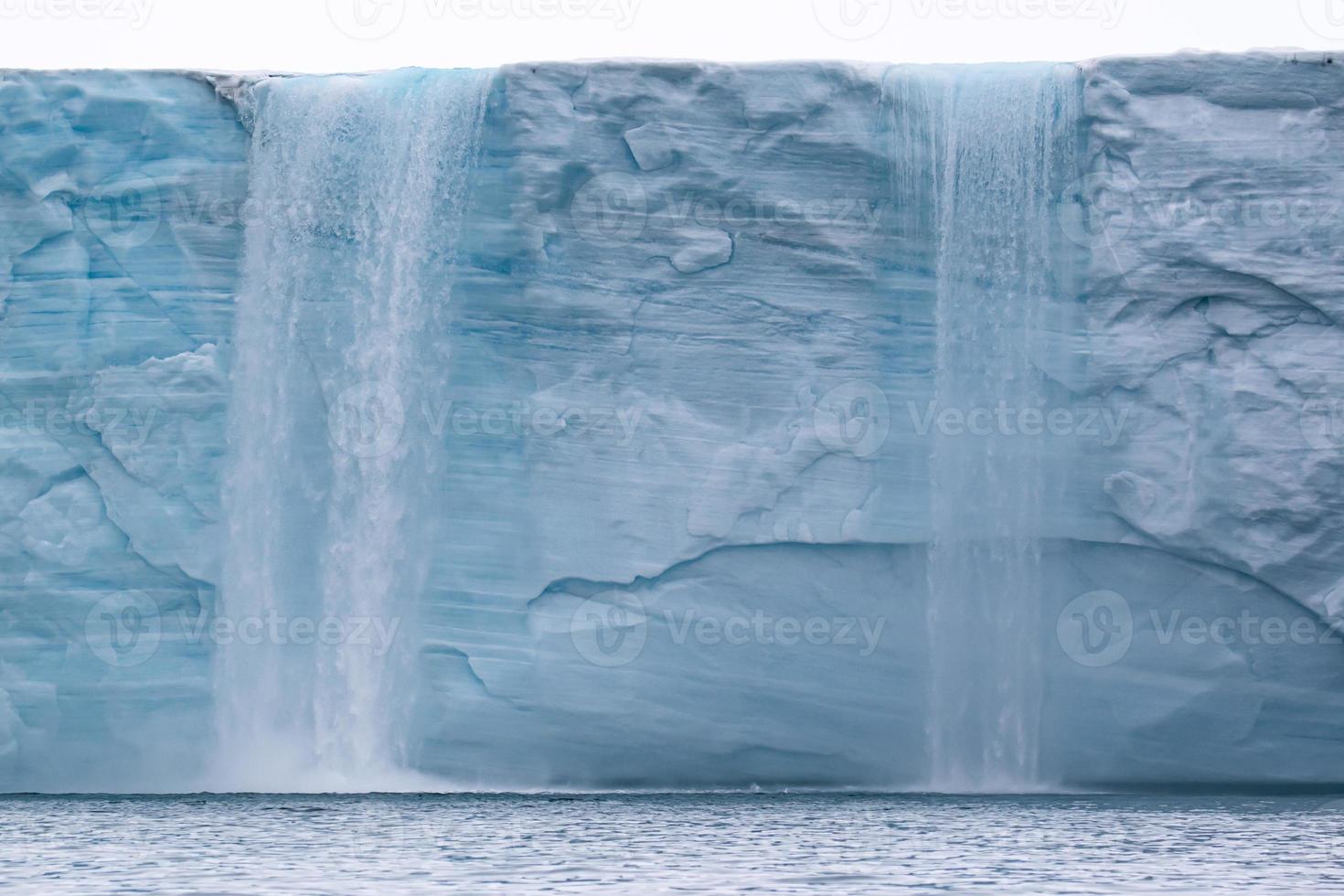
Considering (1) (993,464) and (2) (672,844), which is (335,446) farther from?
(2) (672,844)

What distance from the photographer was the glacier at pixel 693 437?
11.5 m

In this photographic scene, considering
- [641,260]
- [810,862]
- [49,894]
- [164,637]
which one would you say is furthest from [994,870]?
[164,637]

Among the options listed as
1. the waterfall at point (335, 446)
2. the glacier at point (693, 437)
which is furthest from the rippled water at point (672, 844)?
the waterfall at point (335, 446)

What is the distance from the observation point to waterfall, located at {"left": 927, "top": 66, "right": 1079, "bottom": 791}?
11.7 metres

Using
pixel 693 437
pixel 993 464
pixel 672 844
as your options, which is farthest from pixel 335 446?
pixel 672 844

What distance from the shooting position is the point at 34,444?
39.4 feet

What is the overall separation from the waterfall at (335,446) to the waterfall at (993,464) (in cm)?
307

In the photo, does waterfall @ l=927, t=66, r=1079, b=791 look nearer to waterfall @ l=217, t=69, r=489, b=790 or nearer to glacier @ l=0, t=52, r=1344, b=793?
glacier @ l=0, t=52, r=1344, b=793

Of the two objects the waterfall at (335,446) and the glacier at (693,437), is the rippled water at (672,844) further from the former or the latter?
the waterfall at (335,446)

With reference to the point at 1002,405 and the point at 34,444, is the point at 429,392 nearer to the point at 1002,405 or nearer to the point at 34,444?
the point at 34,444

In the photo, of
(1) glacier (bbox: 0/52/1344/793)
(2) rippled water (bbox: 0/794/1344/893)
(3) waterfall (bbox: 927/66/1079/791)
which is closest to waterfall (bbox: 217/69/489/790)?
(1) glacier (bbox: 0/52/1344/793)

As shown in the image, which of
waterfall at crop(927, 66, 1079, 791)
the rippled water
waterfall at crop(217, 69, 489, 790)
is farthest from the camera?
waterfall at crop(217, 69, 489, 790)

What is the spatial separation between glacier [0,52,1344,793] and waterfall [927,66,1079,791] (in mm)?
24

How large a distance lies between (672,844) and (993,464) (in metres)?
4.27
